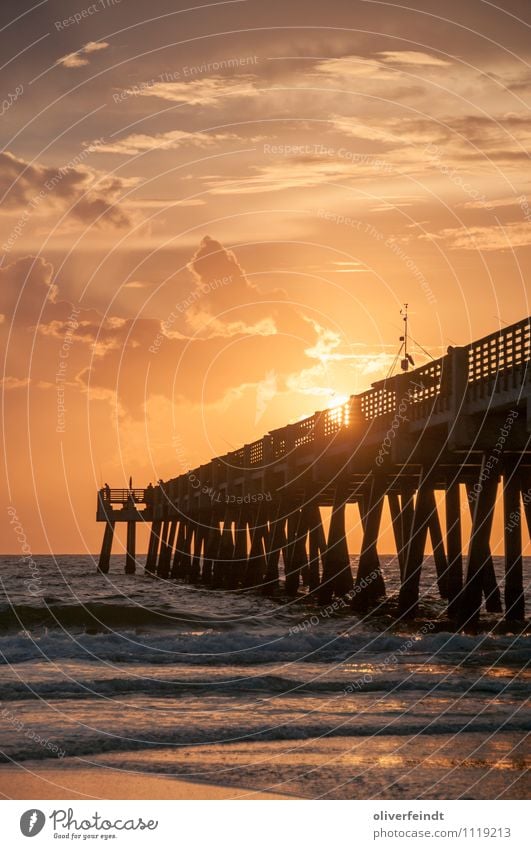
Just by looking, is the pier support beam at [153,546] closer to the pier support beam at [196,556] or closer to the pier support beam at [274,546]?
the pier support beam at [196,556]

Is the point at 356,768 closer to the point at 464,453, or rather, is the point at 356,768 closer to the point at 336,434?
the point at 464,453

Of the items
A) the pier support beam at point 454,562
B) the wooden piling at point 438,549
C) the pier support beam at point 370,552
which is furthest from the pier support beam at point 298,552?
the pier support beam at point 454,562

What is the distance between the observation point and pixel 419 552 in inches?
1098

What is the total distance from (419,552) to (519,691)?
10.4m

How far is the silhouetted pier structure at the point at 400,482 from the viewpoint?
22.7 m

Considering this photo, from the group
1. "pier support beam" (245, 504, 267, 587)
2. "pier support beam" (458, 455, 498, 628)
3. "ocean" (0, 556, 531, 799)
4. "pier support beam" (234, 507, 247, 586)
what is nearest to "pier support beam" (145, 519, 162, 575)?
"pier support beam" (234, 507, 247, 586)

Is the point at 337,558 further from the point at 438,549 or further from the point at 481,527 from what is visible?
the point at 481,527

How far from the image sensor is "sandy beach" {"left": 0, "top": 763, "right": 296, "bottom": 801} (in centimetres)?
1138

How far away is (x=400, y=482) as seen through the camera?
3494cm

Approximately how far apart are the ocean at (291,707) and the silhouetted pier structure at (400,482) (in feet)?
6.74
